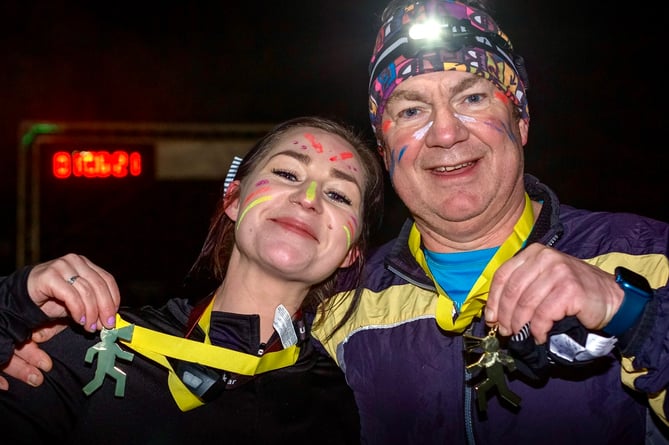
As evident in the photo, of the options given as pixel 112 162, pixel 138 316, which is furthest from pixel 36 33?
pixel 138 316

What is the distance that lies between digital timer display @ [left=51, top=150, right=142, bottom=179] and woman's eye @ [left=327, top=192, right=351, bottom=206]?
15.6ft

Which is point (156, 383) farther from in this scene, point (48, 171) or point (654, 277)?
point (48, 171)

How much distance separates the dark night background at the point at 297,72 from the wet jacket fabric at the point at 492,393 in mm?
3356

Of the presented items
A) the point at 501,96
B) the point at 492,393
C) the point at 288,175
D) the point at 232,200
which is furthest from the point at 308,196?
the point at 492,393

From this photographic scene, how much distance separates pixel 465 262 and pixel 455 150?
1.34ft

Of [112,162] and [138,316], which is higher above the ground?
[138,316]

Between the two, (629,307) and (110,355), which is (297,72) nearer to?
(110,355)

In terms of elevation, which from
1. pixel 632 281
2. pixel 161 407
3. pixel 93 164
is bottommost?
pixel 93 164

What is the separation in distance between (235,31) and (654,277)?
4.42 m

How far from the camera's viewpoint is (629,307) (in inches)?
57.3

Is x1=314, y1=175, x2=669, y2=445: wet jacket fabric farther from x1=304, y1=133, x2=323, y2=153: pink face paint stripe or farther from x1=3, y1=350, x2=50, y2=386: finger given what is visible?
x1=3, y1=350, x2=50, y2=386: finger

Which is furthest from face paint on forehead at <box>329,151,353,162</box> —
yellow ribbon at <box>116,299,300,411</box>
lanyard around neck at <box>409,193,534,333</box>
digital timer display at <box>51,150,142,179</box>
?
digital timer display at <box>51,150,142,179</box>

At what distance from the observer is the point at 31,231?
6543mm

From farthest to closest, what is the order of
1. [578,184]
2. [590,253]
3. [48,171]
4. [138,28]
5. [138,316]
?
[48,171] < [578,184] < [138,28] < [138,316] < [590,253]
